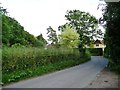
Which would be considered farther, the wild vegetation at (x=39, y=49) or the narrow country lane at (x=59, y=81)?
the wild vegetation at (x=39, y=49)

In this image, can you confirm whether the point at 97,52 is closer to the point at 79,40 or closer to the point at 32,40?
the point at 79,40

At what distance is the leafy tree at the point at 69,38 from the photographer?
6875 centimetres

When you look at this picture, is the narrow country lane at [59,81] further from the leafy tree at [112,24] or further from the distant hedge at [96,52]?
the distant hedge at [96,52]

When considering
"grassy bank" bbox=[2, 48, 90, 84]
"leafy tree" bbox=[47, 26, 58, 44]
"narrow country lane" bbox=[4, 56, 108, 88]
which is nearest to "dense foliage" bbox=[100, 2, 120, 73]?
"narrow country lane" bbox=[4, 56, 108, 88]

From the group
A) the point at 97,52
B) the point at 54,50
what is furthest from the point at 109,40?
the point at 97,52

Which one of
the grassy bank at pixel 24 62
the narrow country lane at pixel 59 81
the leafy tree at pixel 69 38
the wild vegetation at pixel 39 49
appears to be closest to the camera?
the narrow country lane at pixel 59 81

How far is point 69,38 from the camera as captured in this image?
2744 inches

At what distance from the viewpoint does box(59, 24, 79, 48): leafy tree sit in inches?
2707

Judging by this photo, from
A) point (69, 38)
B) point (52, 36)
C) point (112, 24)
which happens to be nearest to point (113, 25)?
point (112, 24)

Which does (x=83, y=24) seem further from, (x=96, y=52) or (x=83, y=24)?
(x=96, y=52)

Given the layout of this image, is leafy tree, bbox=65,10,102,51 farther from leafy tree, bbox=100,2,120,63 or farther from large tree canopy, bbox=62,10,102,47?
leafy tree, bbox=100,2,120,63

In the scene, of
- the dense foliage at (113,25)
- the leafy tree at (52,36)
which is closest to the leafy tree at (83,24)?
the leafy tree at (52,36)

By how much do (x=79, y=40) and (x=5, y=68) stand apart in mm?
49353

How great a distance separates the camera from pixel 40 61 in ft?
107
